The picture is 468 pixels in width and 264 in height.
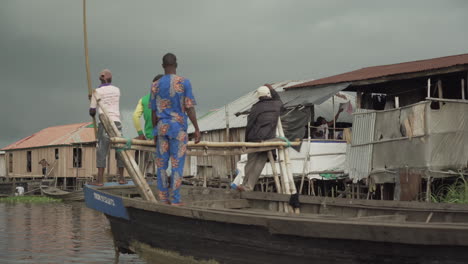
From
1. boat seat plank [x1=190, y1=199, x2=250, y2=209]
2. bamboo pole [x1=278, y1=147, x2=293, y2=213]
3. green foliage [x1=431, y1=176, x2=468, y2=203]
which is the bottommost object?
green foliage [x1=431, y1=176, x2=468, y2=203]

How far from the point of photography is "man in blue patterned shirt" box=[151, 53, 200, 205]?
6.46 metres

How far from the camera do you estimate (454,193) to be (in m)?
12.3

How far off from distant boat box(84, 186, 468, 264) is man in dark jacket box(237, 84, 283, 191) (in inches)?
11.9

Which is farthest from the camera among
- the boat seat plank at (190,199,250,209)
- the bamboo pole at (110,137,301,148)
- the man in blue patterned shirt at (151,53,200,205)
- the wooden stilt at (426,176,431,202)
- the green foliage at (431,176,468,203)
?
the wooden stilt at (426,176,431,202)

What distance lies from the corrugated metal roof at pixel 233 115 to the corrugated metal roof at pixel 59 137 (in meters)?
11.5

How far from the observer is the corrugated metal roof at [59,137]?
35719 mm

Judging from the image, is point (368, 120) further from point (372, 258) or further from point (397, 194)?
point (372, 258)

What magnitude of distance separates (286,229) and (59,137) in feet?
112

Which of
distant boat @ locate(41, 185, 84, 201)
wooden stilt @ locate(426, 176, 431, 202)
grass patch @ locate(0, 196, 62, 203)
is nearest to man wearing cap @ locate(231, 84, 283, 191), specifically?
wooden stilt @ locate(426, 176, 431, 202)

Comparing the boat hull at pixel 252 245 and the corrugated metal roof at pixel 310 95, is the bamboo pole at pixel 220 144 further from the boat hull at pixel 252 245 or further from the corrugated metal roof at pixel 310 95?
the corrugated metal roof at pixel 310 95

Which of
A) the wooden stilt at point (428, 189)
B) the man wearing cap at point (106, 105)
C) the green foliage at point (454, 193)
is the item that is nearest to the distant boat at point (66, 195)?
the green foliage at point (454, 193)

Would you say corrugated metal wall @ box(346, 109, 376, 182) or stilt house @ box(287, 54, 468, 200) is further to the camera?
corrugated metal wall @ box(346, 109, 376, 182)

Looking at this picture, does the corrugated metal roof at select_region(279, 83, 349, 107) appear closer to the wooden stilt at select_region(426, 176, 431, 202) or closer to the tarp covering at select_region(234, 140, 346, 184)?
the tarp covering at select_region(234, 140, 346, 184)

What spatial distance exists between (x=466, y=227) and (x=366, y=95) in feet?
45.8
